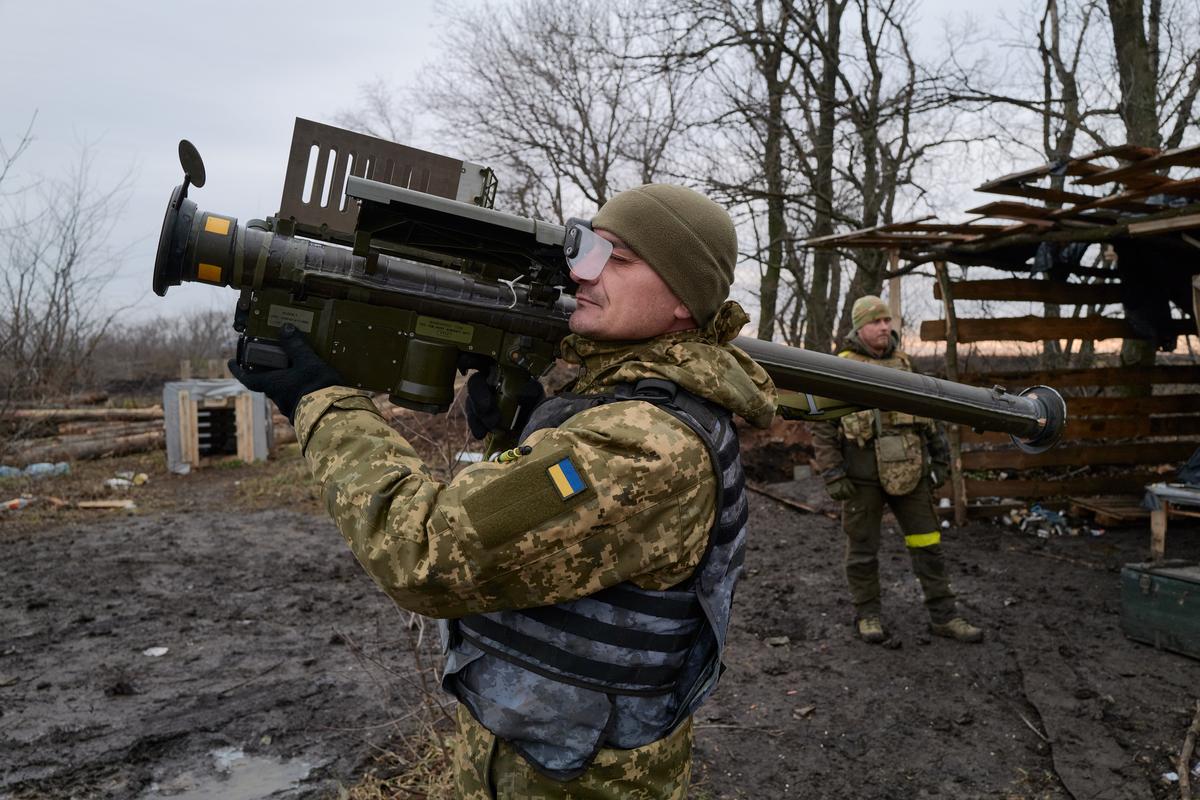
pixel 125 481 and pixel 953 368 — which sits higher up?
pixel 953 368

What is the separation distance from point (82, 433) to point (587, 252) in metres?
15.1

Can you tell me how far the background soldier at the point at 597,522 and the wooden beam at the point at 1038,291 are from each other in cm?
756

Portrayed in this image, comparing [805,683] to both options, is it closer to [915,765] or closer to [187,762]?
[915,765]

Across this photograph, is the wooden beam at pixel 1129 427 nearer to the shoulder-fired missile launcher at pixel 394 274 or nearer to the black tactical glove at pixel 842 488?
the black tactical glove at pixel 842 488

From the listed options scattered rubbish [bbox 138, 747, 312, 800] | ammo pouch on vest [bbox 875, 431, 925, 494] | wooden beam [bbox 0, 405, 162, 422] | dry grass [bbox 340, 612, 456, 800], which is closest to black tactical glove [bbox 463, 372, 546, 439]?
dry grass [bbox 340, 612, 456, 800]

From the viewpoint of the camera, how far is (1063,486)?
861 centimetres

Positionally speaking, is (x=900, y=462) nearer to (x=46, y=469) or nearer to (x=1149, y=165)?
(x=1149, y=165)

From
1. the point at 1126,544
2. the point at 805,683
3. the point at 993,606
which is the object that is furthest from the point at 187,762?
the point at 1126,544

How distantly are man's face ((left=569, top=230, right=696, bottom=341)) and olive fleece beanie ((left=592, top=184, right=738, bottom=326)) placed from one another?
3cm

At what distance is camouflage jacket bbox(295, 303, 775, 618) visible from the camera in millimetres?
1297

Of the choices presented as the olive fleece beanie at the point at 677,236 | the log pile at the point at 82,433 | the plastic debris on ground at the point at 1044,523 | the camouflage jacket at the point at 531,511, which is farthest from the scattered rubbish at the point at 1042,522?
the log pile at the point at 82,433

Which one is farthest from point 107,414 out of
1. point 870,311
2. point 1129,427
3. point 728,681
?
point 1129,427

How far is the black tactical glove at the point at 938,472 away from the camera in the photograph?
544 cm

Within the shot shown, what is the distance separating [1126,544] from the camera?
7629 mm
